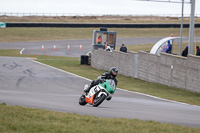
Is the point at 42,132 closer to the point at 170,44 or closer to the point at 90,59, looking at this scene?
the point at 170,44

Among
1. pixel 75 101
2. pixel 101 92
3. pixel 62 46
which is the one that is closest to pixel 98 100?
pixel 101 92

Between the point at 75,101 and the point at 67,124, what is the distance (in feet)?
17.9

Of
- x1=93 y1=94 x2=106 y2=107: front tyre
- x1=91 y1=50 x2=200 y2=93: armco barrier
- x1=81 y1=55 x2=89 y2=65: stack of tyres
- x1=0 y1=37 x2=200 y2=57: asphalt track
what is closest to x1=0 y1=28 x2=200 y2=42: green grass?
x1=0 y1=37 x2=200 y2=57: asphalt track

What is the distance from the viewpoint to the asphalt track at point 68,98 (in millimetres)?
11727

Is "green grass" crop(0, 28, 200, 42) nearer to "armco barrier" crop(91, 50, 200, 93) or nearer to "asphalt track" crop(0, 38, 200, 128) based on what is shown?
"asphalt track" crop(0, 38, 200, 128)

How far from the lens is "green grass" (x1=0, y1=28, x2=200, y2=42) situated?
6631 centimetres

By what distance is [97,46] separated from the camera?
1484 inches

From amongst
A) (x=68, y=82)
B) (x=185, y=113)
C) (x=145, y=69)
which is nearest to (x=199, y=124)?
(x=185, y=113)

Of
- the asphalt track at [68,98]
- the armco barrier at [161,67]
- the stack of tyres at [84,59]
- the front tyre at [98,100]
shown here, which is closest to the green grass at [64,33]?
the stack of tyres at [84,59]

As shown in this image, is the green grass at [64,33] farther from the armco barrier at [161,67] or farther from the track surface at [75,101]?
the track surface at [75,101]

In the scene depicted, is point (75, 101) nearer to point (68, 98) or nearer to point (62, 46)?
point (68, 98)

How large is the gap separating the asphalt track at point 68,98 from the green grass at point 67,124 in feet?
3.89

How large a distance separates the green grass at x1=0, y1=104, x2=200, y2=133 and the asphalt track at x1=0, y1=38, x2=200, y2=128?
1185mm

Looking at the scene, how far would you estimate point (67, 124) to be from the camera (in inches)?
367
